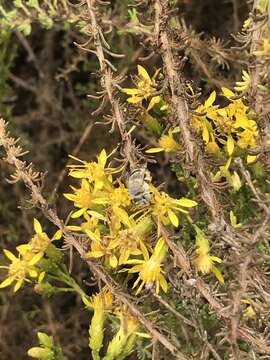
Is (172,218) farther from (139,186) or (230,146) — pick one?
(230,146)

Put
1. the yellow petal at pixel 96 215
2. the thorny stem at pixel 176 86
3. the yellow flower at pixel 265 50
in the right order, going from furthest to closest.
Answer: the yellow petal at pixel 96 215, the thorny stem at pixel 176 86, the yellow flower at pixel 265 50

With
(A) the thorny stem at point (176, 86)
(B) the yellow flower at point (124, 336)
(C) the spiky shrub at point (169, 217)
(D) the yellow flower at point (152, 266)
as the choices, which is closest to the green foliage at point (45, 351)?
(C) the spiky shrub at point (169, 217)

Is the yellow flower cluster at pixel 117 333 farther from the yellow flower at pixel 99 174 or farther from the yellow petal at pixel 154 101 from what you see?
Result: the yellow petal at pixel 154 101

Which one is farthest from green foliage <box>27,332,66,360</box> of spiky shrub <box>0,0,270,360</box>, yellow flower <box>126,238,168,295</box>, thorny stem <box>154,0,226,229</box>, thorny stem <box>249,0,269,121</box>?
thorny stem <box>249,0,269,121</box>

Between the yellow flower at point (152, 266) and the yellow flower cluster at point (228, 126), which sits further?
the yellow flower cluster at point (228, 126)

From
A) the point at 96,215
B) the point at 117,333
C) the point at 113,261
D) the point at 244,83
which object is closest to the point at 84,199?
the point at 96,215

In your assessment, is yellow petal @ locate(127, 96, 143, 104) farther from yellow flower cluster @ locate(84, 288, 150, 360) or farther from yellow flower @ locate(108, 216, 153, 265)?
yellow flower cluster @ locate(84, 288, 150, 360)
